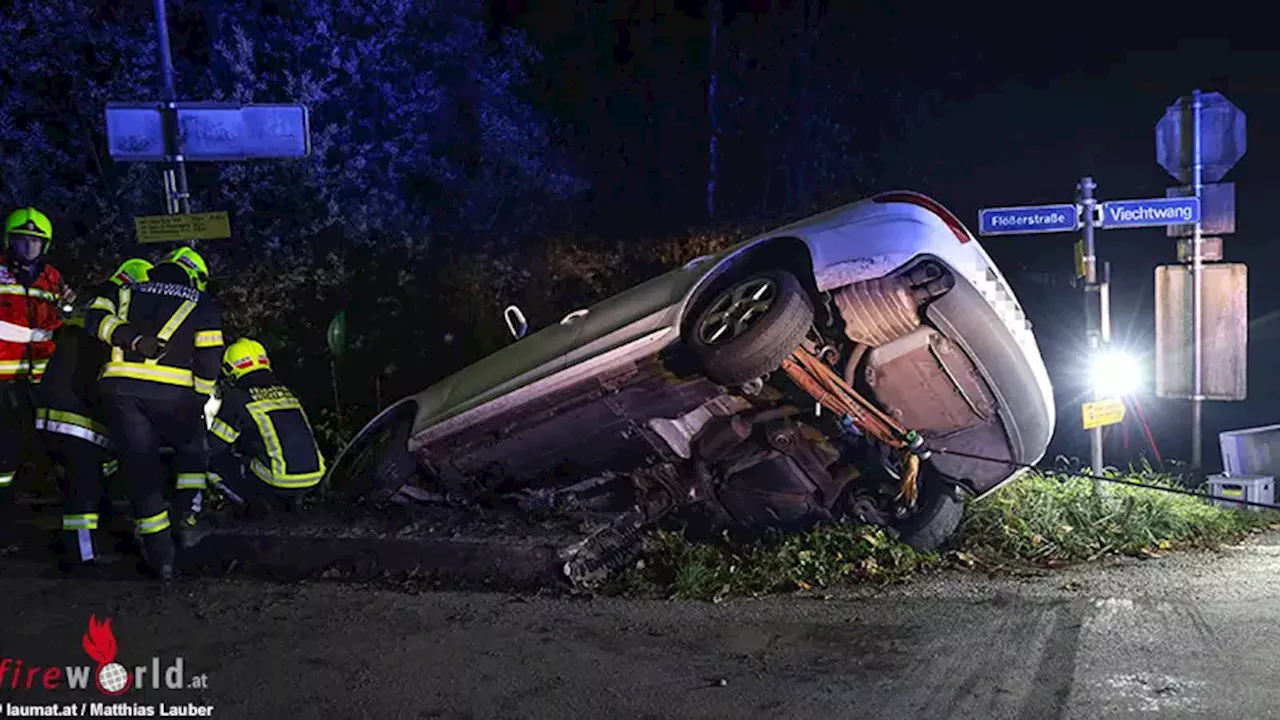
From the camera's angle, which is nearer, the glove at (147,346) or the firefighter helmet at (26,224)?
the glove at (147,346)

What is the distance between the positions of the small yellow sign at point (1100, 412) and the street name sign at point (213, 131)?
5348mm

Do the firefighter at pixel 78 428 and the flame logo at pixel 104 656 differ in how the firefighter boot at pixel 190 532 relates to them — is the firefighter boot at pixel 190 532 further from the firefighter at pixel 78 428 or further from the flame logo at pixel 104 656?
the flame logo at pixel 104 656

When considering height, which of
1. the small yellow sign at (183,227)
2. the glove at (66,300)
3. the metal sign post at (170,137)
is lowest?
the glove at (66,300)

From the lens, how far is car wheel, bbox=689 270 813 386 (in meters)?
4.55

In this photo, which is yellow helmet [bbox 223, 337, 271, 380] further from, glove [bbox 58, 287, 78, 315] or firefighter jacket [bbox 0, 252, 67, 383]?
firefighter jacket [bbox 0, 252, 67, 383]

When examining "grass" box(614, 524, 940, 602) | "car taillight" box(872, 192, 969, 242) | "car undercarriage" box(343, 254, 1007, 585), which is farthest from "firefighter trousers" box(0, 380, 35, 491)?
"car taillight" box(872, 192, 969, 242)

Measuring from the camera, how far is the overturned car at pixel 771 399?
466cm

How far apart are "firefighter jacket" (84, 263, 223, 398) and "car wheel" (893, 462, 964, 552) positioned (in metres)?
3.83

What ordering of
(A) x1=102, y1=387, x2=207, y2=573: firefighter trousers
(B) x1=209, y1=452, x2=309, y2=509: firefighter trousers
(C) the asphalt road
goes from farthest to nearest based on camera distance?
(B) x1=209, y1=452, x2=309, y2=509: firefighter trousers
(A) x1=102, y1=387, x2=207, y2=573: firefighter trousers
(C) the asphalt road

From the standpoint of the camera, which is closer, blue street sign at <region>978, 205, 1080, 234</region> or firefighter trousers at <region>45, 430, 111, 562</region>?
firefighter trousers at <region>45, 430, 111, 562</region>

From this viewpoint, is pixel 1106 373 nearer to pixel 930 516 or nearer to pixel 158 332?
pixel 930 516

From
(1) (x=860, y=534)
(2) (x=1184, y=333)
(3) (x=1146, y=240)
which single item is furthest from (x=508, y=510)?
(3) (x=1146, y=240)

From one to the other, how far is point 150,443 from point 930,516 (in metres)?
4.15

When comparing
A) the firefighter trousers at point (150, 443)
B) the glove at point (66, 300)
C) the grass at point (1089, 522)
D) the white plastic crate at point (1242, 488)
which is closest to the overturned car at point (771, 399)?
the grass at point (1089, 522)
